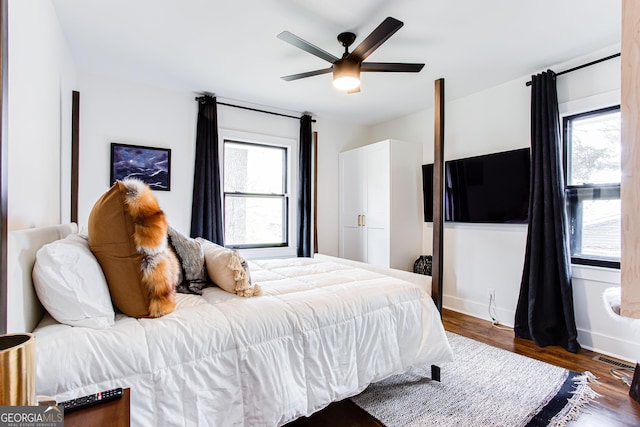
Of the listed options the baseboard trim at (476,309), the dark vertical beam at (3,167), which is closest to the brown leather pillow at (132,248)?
the dark vertical beam at (3,167)

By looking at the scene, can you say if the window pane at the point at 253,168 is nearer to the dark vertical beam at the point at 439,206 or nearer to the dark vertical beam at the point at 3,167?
the dark vertical beam at the point at 439,206

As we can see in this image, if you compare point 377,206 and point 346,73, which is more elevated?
point 346,73

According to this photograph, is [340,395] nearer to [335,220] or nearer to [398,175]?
[398,175]

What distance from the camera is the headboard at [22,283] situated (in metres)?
1.00

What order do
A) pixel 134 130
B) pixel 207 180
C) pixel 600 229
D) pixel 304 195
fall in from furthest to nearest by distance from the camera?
pixel 304 195
pixel 207 180
pixel 134 130
pixel 600 229

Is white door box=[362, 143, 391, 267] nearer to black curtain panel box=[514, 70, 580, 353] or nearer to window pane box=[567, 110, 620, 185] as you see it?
black curtain panel box=[514, 70, 580, 353]

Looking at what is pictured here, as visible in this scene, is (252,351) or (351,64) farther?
(351,64)

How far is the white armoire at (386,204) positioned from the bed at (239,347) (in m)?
2.10

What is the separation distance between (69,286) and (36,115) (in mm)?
1114

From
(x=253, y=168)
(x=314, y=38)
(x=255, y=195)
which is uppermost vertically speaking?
(x=314, y=38)

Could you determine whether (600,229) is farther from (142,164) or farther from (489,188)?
(142,164)

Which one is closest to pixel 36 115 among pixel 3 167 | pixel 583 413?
pixel 3 167

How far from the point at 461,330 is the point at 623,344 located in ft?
4.10

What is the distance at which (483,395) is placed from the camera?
2.05 m
